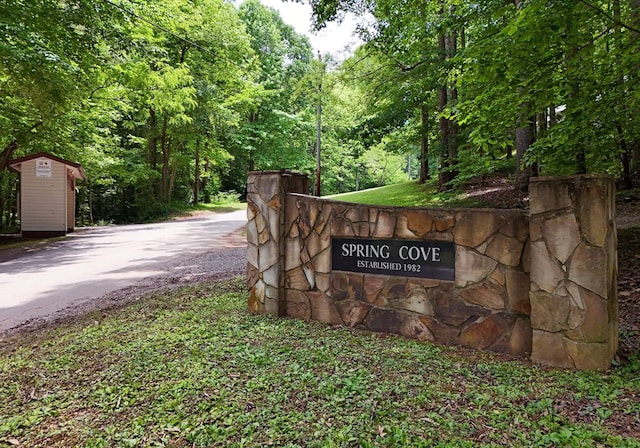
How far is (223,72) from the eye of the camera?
65.7 ft

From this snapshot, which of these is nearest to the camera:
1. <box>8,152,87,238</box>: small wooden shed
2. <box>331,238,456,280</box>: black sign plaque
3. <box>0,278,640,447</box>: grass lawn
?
<box>0,278,640,447</box>: grass lawn

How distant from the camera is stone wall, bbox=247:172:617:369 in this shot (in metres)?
2.59

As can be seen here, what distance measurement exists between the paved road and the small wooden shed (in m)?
0.82

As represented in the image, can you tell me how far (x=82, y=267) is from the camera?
7211mm

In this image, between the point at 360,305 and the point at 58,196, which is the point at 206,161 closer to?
the point at 58,196

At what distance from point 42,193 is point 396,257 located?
11587 mm

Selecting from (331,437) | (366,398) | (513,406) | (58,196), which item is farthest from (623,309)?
(58,196)

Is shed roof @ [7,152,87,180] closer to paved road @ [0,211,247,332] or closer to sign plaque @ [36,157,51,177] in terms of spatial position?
sign plaque @ [36,157,51,177]

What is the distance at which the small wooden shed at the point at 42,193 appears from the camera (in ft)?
35.6

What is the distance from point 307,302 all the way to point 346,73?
325 inches

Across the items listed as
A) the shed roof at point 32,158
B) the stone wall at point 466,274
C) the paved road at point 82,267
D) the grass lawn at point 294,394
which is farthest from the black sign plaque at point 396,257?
the shed roof at point 32,158

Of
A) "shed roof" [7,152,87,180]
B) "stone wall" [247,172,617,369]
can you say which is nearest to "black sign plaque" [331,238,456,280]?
"stone wall" [247,172,617,369]

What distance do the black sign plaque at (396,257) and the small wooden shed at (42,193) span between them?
10.8 meters

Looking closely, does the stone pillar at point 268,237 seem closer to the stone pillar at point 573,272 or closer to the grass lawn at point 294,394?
the grass lawn at point 294,394
